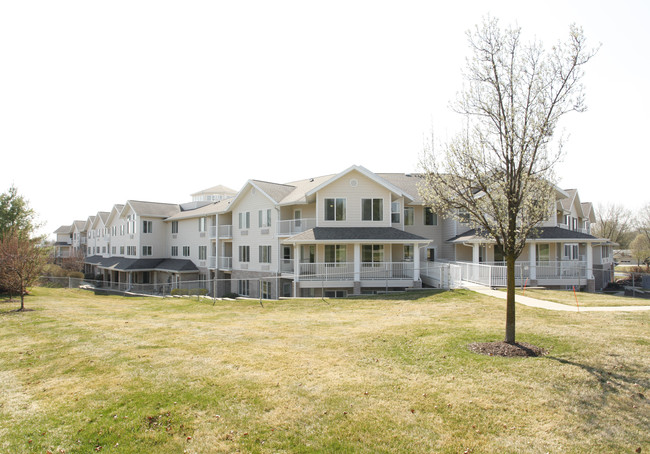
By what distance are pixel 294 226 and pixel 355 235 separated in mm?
5131

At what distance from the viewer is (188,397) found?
7422 millimetres

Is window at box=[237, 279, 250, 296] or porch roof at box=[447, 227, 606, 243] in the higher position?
porch roof at box=[447, 227, 606, 243]

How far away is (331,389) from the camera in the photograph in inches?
302

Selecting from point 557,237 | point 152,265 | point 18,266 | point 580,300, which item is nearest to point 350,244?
point 557,237

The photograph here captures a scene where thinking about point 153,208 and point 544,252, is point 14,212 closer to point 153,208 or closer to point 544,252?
point 153,208

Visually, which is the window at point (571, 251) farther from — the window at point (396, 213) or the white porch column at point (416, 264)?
the white porch column at point (416, 264)

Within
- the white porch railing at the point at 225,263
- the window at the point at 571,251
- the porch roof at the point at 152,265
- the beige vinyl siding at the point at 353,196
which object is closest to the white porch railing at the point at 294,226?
the beige vinyl siding at the point at 353,196

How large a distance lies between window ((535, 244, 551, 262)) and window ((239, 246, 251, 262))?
21790 millimetres

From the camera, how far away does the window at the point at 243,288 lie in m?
33.5

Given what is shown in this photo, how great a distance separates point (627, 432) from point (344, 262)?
20516mm

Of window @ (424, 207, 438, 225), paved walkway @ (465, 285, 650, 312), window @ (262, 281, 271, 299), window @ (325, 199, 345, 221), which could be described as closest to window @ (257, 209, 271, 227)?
window @ (262, 281, 271, 299)

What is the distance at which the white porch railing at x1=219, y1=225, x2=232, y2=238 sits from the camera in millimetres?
36031

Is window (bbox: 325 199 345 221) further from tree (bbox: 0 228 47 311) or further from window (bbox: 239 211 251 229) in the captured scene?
tree (bbox: 0 228 47 311)

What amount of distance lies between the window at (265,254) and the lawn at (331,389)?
1744 centimetres
